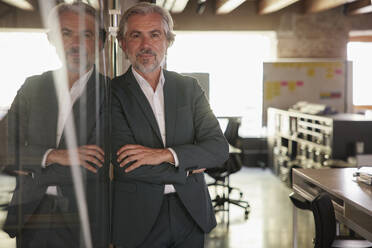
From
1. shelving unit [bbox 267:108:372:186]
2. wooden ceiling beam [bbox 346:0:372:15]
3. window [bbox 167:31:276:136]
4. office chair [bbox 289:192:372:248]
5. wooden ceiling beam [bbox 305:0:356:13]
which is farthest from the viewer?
window [bbox 167:31:276:136]

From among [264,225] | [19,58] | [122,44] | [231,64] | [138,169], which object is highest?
[231,64]

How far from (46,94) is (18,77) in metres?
0.06

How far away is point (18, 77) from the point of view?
0.36 meters

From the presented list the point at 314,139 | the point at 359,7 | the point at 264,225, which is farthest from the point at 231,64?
the point at 264,225

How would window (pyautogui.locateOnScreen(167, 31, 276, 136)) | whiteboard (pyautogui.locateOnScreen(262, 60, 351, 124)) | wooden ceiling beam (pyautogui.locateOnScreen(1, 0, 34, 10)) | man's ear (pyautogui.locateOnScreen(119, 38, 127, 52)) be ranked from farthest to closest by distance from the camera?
window (pyautogui.locateOnScreen(167, 31, 276, 136)) < whiteboard (pyautogui.locateOnScreen(262, 60, 351, 124)) < man's ear (pyautogui.locateOnScreen(119, 38, 127, 52)) < wooden ceiling beam (pyautogui.locateOnScreen(1, 0, 34, 10))

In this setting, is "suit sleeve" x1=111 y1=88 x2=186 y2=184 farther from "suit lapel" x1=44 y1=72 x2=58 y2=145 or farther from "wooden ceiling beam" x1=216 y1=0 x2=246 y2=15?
"wooden ceiling beam" x1=216 y1=0 x2=246 y2=15

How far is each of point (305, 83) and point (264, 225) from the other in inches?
154

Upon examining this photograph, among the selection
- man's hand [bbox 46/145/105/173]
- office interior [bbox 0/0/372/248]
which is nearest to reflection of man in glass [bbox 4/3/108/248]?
man's hand [bbox 46/145/105/173]

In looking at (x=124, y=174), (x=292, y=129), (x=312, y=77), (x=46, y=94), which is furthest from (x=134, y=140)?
(x=312, y=77)

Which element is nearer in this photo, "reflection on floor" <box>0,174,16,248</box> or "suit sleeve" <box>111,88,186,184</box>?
"reflection on floor" <box>0,174,16,248</box>

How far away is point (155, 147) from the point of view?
52.8 inches

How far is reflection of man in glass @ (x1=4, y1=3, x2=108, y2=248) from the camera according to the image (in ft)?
1.21

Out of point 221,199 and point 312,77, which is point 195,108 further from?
point 312,77

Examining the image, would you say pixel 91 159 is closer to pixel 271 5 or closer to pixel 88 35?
pixel 88 35
